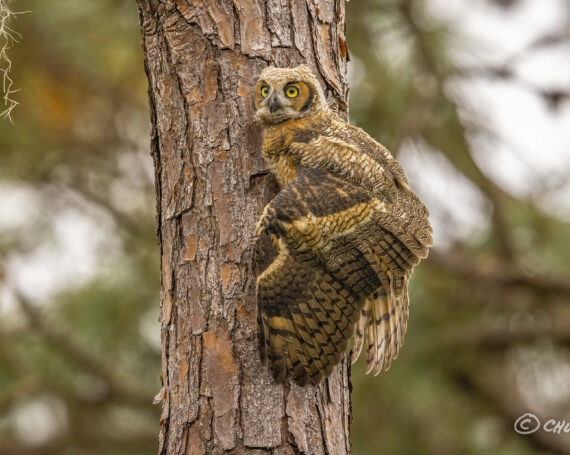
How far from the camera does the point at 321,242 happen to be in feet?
6.56

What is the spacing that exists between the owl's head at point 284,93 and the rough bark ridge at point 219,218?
0.05 m

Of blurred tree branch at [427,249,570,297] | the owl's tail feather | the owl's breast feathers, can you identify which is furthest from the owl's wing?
blurred tree branch at [427,249,570,297]

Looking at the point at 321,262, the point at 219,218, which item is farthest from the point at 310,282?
the point at 219,218

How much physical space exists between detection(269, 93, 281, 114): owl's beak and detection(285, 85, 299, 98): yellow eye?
49 mm

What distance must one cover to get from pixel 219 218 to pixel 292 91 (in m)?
0.48

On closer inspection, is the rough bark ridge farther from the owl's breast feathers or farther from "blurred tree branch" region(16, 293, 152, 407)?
"blurred tree branch" region(16, 293, 152, 407)

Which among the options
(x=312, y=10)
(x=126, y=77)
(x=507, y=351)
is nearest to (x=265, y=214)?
(x=312, y=10)

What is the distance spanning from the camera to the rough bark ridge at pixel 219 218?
201 cm

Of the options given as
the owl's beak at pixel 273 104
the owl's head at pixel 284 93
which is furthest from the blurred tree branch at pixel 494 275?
the owl's beak at pixel 273 104

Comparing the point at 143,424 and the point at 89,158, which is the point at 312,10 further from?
the point at 143,424

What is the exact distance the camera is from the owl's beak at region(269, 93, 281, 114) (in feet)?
7.11

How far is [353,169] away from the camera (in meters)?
2.14

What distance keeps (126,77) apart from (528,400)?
155 inches

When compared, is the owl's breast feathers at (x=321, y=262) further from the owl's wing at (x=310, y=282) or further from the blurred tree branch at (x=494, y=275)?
the blurred tree branch at (x=494, y=275)
